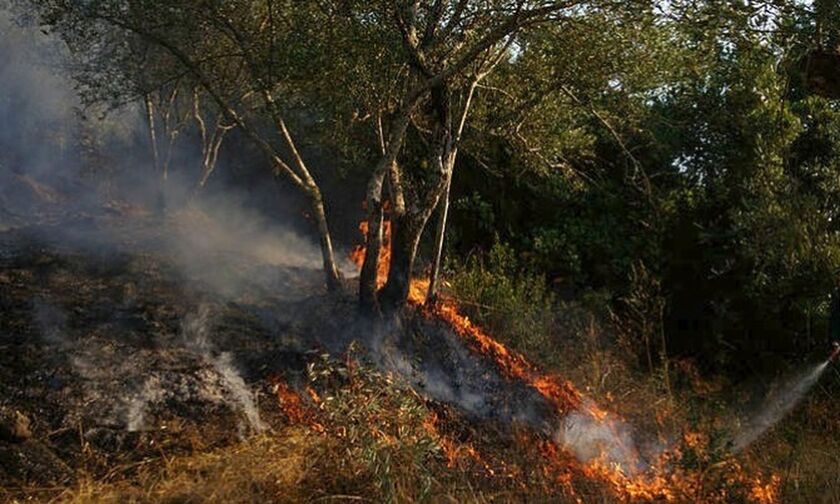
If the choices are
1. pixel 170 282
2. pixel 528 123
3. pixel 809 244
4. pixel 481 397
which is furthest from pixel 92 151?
pixel 809 244

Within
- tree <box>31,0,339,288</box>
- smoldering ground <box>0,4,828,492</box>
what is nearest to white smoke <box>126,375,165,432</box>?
smoldering ground <box>0,4,828,492</box>

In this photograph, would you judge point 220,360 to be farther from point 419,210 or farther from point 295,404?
point 419,210

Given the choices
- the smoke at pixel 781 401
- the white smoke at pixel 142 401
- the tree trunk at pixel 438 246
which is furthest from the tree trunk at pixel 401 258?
the smoke at pixel 781 401

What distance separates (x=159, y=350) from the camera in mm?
8430

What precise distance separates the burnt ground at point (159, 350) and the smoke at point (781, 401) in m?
3.14

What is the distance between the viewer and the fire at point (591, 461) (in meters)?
5.95

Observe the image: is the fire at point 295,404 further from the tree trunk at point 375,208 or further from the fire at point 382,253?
the fire at point 382,253

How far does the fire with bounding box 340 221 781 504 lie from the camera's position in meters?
5.95

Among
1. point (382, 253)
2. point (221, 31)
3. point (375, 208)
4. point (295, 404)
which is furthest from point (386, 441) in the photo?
point (382, 253)

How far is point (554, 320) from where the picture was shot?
12.8m

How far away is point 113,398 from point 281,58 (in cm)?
409

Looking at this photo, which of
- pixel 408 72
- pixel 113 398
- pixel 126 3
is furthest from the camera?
pixel 408 72

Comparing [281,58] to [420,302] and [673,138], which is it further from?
[673,138]

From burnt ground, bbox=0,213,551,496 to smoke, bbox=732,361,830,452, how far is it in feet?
10.3
